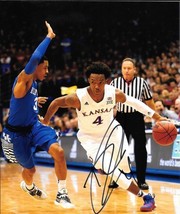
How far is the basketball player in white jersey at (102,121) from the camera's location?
6.04m

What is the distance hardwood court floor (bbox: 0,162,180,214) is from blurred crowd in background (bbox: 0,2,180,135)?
753cm

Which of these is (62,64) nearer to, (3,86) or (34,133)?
(3,86)

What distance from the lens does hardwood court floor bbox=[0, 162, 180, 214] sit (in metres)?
6.55

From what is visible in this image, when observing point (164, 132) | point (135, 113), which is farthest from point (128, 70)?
point (164, 132)

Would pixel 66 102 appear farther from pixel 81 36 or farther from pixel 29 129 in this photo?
pixel 81 36

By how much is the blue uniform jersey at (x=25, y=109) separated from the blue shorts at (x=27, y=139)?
4.6 inches

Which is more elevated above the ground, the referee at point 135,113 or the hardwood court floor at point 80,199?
the referee at point 135,113

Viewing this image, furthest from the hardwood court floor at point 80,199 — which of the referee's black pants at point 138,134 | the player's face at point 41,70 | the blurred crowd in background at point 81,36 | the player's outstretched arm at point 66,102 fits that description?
the blurred crowd in background at point 81,36

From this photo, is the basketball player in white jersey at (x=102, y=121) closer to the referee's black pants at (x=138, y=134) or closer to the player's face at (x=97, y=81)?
the player's face at (x=97, y=81)

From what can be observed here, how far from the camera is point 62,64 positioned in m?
21.3

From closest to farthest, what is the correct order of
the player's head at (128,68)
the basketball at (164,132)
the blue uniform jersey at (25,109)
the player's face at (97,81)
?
1. the player's face at (97,81)
2. the blue uniform jersey at (25,109)
3. the basketball at (164,132)
4. the player's head at (128,68)

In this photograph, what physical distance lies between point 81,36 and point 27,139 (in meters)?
16.9

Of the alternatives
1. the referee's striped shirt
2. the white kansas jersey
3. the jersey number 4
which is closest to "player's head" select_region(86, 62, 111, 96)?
the white kansas jersey

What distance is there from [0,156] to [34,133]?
10182 millimetres
